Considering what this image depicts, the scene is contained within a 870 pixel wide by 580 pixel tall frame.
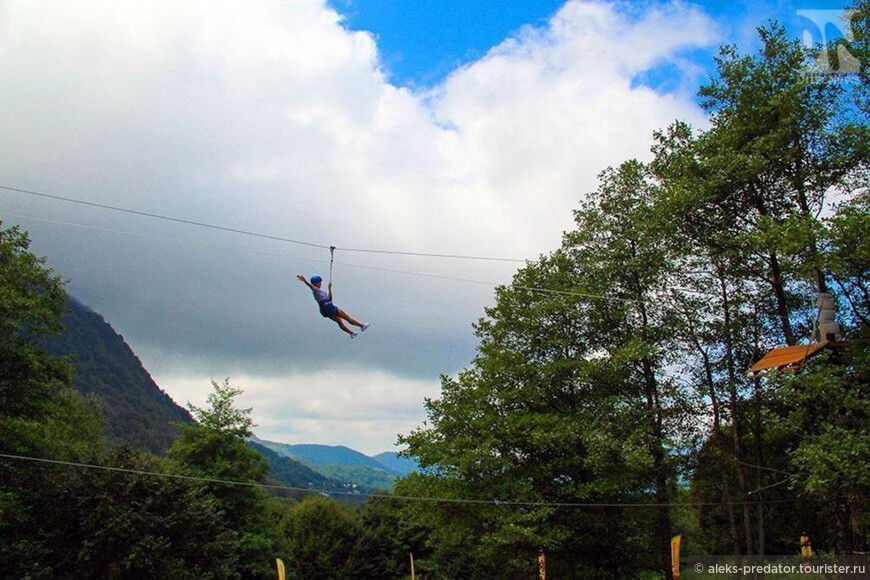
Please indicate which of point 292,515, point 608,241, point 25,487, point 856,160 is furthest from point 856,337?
point 292,515

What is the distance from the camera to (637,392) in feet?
68.4

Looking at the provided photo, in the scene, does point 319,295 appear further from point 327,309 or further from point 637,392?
point 637,392

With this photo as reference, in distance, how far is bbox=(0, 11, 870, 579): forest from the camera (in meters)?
14.9

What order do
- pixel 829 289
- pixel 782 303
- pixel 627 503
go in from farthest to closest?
pixel 627 503
pixel 782 303
pixel 829 289

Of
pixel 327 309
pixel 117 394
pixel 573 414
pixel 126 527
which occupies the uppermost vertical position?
pixel 117 394

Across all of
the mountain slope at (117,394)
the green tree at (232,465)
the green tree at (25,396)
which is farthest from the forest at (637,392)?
the mountain slope at (117,394)

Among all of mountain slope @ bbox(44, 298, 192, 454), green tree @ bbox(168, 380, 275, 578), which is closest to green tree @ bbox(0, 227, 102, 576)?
green tree @ bbox(168, 380, 275, 578)

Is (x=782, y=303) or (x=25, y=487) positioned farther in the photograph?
(x=25, y=487)

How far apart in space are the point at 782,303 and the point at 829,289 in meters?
1.38

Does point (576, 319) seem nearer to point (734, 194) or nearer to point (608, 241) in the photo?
point (608, 241)

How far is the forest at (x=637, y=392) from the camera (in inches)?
585

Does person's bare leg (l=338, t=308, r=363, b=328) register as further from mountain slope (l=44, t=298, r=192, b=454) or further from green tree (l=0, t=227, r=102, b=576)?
mountain slope (l=44, t=298, r=192, b=454)

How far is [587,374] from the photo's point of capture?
20125 mm

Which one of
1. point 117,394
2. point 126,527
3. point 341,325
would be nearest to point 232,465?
point 126,527
